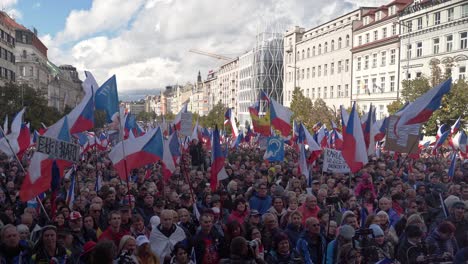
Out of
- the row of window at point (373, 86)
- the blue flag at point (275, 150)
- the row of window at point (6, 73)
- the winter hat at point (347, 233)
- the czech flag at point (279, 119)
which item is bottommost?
the winter hat at point (347, 233)

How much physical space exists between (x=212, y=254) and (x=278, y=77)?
7341 centimetres

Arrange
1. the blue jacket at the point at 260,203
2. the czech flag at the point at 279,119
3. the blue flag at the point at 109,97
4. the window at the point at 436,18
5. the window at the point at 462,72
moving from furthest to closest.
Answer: the window at the point at 436,18, the window at the point at 462,72, the czech flag at the point at 279,119, the blue flag at the point at 109,97, the blue jacket at the point at 260,203

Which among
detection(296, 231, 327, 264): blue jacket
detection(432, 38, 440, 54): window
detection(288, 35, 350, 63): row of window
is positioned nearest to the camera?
detection(296, 231, 327, 264): blue jacket

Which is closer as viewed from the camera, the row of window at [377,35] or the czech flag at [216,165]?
Answer: the czech flag at [216,165]

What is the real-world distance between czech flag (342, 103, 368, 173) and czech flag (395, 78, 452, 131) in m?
1.06

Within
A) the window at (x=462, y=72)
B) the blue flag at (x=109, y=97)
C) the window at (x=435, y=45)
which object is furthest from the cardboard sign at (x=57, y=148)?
the window at (x=435, y=45)

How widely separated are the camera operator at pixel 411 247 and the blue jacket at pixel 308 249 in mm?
878

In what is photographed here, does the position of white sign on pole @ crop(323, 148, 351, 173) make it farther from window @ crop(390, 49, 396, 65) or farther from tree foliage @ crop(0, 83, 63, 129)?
window @ crop(390, 49, 396, 65)

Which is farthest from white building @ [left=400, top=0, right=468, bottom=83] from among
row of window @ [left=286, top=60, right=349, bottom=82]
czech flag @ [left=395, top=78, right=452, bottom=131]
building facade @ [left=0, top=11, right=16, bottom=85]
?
building facade @ [left=0, top=11, right=16, bottom=85]

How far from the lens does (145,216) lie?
8055 mm

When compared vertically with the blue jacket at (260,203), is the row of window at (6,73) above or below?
above

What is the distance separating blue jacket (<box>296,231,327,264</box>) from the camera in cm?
566

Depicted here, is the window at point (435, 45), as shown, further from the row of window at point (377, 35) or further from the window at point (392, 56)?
the row of window at point (377, 35)

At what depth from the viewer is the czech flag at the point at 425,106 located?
9.67m
